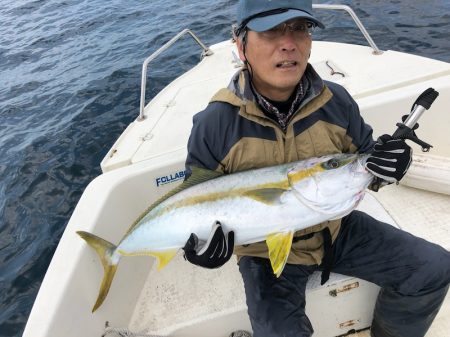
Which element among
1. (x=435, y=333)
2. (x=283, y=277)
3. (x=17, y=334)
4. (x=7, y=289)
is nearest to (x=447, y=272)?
(x=435, y=333)

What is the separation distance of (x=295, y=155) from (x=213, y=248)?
85 centimetres

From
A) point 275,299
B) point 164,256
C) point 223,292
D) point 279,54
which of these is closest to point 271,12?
point 279,54

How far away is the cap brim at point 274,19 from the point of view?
2.26 metres

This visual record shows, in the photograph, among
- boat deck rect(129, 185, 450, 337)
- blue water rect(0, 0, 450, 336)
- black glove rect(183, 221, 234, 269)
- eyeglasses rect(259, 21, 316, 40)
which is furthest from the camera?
blue water rect(0, 0, 450, 336)

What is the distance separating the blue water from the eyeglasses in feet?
11.8

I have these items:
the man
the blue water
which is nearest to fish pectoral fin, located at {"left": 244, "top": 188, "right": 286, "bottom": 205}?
the man

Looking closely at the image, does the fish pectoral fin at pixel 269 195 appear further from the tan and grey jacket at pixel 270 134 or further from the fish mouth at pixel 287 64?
the fish mouth at pixel 287 64

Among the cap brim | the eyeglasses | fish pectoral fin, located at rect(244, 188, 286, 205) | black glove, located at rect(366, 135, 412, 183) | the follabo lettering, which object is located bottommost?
the follabo lettering

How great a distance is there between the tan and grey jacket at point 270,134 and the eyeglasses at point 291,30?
0.98 feet

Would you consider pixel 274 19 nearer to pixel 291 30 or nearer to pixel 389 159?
pixel 291 30

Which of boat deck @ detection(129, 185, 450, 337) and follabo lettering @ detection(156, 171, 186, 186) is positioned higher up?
follabo lettering @ detection(156, 171, 186, 186)

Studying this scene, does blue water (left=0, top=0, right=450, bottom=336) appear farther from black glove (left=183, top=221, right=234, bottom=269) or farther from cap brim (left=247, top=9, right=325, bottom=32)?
cap brim (left=247, top=9, right=325, bottom=32)

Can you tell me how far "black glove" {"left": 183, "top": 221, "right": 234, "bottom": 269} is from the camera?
2.25m

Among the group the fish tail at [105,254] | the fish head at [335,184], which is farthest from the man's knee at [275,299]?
the fish tail at [105,254]
